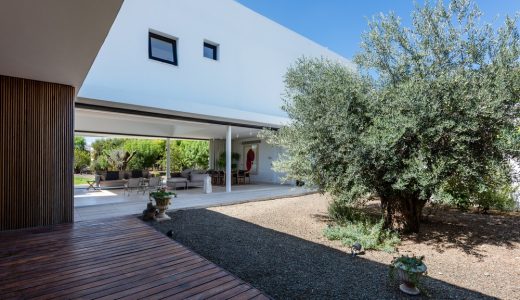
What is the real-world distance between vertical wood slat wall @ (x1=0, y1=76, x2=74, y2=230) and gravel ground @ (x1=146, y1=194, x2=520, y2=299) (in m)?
1.96

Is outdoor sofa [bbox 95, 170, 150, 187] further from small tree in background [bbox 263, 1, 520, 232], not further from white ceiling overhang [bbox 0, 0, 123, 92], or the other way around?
small tree in background [bbox 263, 1, 520, 232]

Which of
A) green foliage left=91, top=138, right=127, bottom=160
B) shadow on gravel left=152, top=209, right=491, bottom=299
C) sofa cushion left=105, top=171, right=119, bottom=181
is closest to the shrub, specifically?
shadow on gravel left=152, top=209, right=491, bottom=299

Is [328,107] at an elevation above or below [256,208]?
above

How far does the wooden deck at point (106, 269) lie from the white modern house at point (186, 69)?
3599 mm

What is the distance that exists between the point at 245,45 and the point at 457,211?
366 inches

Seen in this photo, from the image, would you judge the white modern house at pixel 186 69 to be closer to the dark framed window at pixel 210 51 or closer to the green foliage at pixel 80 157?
the dark framed window at pixel 210 51

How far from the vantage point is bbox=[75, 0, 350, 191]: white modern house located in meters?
7.19

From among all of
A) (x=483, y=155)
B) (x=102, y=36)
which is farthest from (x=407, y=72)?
(x=102, y=36)

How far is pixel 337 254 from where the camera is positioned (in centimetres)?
416

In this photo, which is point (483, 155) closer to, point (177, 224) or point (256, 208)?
point (256, 208)

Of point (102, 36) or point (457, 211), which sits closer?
point (102, 36)

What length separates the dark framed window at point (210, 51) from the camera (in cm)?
980

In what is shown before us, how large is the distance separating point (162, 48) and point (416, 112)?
7699mm

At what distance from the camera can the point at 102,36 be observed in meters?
3.05
